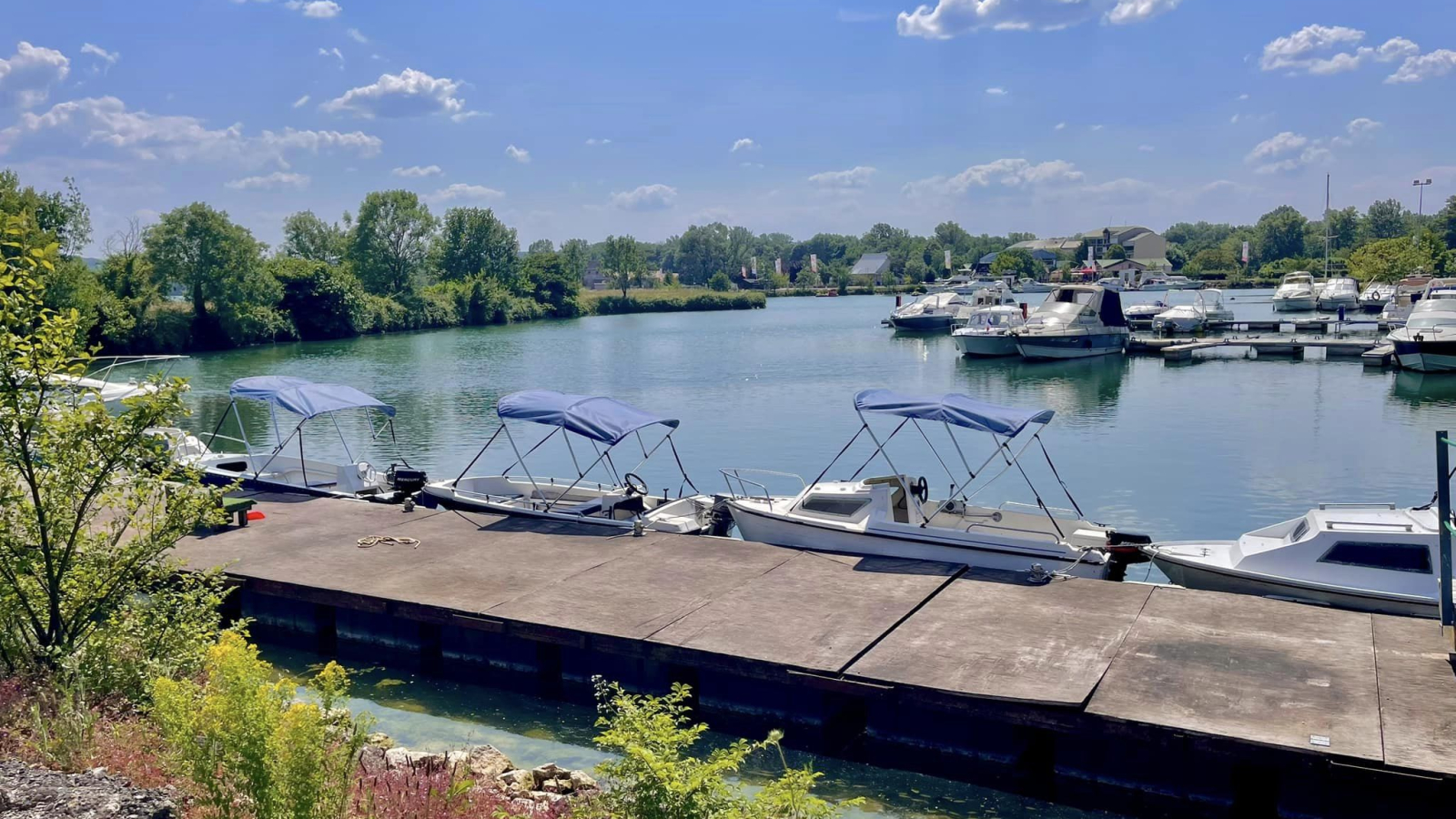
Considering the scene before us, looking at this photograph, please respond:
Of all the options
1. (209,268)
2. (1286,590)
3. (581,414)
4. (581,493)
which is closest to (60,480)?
(581,414)

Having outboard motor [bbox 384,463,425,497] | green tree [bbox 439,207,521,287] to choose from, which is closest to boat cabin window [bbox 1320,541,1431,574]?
outboard motor [bbox 384,463,425,497]

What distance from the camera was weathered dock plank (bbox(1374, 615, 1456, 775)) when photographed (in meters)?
11.0

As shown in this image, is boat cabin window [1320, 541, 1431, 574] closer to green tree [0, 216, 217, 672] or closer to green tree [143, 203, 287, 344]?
Answer: green tree [0, 216, 217, 672]

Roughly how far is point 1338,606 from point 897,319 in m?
76.5

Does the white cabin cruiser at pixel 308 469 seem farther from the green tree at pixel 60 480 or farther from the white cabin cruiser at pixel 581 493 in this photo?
the green tree at pixel 60 480

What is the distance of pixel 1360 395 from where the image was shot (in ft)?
162

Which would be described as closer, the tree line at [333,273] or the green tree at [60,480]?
the green tree at [60,480]

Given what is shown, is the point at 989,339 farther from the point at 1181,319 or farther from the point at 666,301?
the point at 666,301

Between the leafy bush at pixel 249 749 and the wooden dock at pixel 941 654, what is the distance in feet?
22.2

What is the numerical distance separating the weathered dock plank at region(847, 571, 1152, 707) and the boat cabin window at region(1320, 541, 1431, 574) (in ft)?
9.98

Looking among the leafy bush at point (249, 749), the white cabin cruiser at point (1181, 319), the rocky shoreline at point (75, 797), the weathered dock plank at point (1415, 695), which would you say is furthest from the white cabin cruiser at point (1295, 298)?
the rocky shoreline at point (75, 797)

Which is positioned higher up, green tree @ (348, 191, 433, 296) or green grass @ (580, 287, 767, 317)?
green tree @ (348, 191, 433, 296)

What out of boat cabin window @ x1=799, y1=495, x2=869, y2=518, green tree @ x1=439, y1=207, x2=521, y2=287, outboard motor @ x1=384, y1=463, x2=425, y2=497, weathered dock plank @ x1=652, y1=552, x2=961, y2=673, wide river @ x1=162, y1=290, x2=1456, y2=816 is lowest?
wide river @ x1=162, y1=290, x2=1456, y2=816

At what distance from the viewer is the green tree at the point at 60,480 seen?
Answer: 11.6m
